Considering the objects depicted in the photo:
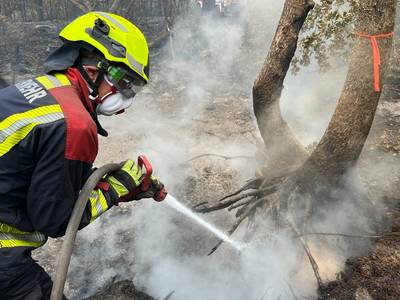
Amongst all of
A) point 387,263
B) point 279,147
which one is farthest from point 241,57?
point 387,263

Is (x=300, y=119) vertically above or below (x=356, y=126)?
below

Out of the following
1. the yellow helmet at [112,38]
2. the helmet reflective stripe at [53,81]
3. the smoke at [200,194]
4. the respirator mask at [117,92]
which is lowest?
the smoke at [200,194]

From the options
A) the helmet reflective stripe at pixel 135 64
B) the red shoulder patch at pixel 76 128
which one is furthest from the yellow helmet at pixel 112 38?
the red shoulder patch at pixel 76 128

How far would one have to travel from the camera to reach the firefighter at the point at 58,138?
1.84 metres

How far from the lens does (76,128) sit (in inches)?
71.9

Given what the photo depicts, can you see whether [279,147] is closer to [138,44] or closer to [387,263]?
[387,263]

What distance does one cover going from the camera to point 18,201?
2035 mm

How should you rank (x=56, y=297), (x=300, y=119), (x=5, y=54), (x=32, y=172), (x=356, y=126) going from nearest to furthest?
(x=32, y=172) → (x=56, y=297) → (x=356, y=126) → (x=300, y=119) → (x=5, y=54)

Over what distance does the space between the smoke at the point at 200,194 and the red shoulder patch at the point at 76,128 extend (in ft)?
6.43

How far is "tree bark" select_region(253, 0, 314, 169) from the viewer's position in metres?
3.89

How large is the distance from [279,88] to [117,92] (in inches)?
95.6

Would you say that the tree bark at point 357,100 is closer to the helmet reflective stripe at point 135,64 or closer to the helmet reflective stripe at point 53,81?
the helmet reflective stripe at point 135,64

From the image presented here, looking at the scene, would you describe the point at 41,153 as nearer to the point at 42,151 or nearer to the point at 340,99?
the point at 42,151

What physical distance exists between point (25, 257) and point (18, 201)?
0.38 m
